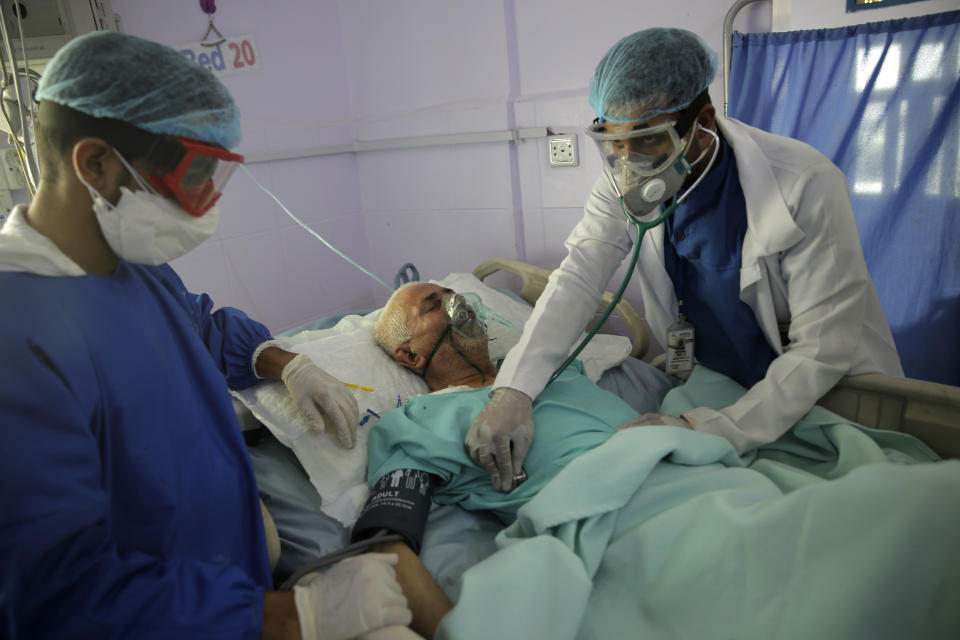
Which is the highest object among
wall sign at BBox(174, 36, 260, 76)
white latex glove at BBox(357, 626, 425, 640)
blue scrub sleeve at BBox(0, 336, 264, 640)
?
wall sign at BBox(174, 36, 260, 76)

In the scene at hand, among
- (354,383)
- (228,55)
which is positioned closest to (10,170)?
(228,55)

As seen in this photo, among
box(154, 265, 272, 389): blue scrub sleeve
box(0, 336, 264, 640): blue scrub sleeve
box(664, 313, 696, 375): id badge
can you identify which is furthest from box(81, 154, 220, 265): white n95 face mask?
box(664, 313, 696, 375): id badge

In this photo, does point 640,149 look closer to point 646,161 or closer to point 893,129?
point 646,161

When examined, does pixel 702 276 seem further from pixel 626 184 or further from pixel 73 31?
pixel 73 31

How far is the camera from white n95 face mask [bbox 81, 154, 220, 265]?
938 mm

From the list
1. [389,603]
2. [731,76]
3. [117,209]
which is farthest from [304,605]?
[731,76]

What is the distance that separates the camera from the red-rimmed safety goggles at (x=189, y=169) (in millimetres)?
958

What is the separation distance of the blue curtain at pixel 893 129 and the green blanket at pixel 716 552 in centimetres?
129

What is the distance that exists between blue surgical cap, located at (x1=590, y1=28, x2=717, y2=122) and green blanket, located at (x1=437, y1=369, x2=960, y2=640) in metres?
0.77

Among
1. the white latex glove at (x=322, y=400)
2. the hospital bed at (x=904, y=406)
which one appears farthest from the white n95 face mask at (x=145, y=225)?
the hospital bed at (x=904, y=406)

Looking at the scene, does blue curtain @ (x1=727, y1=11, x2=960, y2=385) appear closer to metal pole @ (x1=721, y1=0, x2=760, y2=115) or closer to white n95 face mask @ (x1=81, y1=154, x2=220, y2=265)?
metal pole @ (x1=721, y1=0, x2=760, y2=115)

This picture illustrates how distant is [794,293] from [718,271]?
22 centimetres

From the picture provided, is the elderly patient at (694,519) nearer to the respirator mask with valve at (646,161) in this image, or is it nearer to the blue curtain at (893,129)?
the respirator mask with valve at (646,161)

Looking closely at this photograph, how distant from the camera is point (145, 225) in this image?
96 cm
